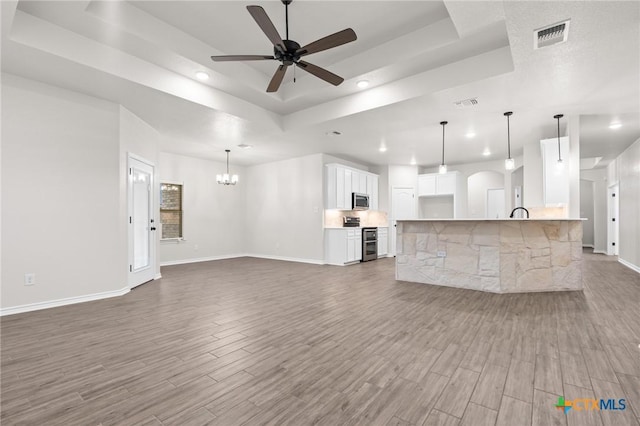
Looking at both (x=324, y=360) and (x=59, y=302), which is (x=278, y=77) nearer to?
(x=324, y=360)

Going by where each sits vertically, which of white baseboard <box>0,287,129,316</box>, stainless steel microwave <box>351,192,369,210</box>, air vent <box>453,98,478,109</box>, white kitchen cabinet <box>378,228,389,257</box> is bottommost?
white baseboard <box>0,287,129,316</box>

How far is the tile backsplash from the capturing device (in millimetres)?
7725

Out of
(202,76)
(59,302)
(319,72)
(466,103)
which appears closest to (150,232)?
(59,302)

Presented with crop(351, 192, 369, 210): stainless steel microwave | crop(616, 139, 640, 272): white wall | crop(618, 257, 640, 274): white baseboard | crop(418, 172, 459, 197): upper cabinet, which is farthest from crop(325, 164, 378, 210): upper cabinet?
crop(618, 257, 640, 274): white baseboard

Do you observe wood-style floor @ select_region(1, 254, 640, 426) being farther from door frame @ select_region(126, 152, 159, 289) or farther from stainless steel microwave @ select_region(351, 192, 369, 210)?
stainless steel microwave @ select_region(351, 192, 369, 210)

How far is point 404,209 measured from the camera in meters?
9.20

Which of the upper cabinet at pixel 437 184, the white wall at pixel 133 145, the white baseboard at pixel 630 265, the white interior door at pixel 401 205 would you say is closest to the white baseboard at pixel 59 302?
the white wall at pixel 133 145

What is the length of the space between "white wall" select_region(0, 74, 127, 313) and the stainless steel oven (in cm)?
526

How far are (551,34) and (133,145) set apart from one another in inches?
219

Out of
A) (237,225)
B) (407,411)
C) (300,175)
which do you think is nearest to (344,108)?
(300,175)

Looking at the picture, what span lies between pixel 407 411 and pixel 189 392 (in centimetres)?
135

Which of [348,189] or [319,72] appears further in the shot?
[348,189]

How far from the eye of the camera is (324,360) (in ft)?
7.70

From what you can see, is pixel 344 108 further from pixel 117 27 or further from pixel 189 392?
pixel 189 392
